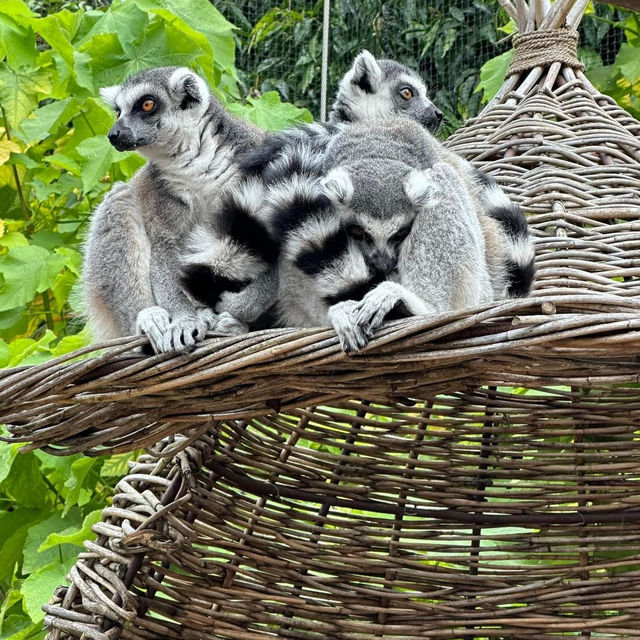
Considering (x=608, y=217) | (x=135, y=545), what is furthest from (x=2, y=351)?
(x=608, y=217)

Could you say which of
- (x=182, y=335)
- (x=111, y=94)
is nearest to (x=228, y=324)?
(x=182, y=335)

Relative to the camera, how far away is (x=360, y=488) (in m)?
2.24

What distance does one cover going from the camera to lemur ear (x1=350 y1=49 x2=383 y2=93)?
10.3 feet

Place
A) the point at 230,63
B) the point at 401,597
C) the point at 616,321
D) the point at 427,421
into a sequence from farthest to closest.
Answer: the point at 230,63 < the point at 427,421 < the point at 401,597 < the point at 616,321

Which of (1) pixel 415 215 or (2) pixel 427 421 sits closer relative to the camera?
(1) pixel 415 215

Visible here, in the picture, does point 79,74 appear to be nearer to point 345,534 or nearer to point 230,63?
point 230,63

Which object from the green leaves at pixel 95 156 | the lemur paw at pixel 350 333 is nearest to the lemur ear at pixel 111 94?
the green leaves at pixel 95 156

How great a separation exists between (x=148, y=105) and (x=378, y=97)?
94cm

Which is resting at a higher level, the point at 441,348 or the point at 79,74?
the point at 441,348

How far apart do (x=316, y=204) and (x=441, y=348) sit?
0.53 m

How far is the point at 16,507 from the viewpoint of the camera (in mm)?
3336

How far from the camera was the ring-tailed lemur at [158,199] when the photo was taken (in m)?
2.16

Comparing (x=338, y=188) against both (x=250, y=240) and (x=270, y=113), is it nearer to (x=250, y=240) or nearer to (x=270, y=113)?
(x=250, y=240)

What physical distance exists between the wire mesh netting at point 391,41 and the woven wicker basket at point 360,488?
132 inches
